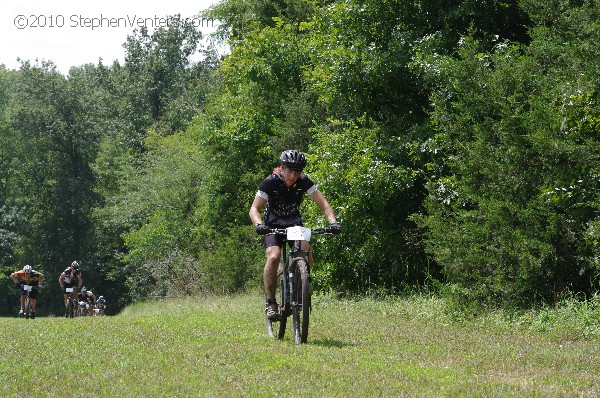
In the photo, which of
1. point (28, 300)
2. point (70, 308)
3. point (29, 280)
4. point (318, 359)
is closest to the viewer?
point (318, 359)

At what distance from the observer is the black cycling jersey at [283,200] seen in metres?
10.7

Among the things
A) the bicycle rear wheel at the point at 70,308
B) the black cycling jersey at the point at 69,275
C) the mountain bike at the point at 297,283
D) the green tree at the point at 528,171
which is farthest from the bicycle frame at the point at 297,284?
the black cycling jersey at the point at 69,275

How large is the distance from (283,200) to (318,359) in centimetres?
256

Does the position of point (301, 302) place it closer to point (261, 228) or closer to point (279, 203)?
point (261, 228)

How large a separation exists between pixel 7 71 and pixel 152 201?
46.8 meters

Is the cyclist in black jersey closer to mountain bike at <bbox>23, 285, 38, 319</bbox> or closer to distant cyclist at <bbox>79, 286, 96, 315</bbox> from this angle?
mountain bike at <bbox>23, 285, 38, 319</bbox>

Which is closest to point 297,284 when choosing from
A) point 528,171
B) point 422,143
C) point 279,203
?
point 279,203

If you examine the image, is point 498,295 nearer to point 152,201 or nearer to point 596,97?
point 596,97

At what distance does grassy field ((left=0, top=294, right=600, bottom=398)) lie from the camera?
7215 mm

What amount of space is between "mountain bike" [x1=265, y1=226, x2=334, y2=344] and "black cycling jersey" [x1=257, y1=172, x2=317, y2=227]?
22 centimetres

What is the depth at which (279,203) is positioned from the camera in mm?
10734

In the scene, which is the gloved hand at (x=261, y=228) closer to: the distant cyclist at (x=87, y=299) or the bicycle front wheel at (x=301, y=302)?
the bicycle front wheel at (x=301, y=302)

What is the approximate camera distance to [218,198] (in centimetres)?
3641

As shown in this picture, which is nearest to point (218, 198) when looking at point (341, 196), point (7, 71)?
point (341, 196)
